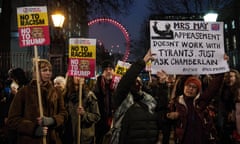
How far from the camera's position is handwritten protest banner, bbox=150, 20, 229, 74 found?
6.07 metres

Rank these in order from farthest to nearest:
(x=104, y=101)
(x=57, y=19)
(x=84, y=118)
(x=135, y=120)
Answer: (x=57, y=19) → (x=104, y=101) → (x=84, y=118) → (x=135, y=120)

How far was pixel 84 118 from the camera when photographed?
738cm

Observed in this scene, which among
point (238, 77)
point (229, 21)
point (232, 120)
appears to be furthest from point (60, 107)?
point (229, 21)

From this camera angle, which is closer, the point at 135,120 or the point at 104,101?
the point at 135,120

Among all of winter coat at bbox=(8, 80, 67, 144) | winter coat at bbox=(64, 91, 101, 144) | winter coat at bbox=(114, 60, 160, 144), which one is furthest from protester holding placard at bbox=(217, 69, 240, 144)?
winter coat at bbox=(8, 80, 67, 144)

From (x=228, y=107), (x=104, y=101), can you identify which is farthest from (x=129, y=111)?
(x=104, y=101)

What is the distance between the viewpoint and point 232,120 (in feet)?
22.9

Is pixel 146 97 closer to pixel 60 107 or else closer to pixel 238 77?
pixel 60 107

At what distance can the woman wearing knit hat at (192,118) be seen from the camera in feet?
17.3

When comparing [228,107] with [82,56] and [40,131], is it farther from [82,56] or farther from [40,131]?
[40,131]

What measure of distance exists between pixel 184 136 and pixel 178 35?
1753 millimetres

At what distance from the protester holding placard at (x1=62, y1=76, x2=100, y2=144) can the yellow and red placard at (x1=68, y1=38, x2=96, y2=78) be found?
1.96ft

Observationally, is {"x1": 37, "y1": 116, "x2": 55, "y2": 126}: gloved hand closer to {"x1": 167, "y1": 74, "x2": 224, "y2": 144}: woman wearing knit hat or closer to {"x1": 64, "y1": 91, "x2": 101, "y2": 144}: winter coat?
{"x1": 167, "y1": 74, "x2": 224, "y2": 144}: woman wearing knit hat

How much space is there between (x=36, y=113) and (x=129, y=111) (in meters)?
1.68
